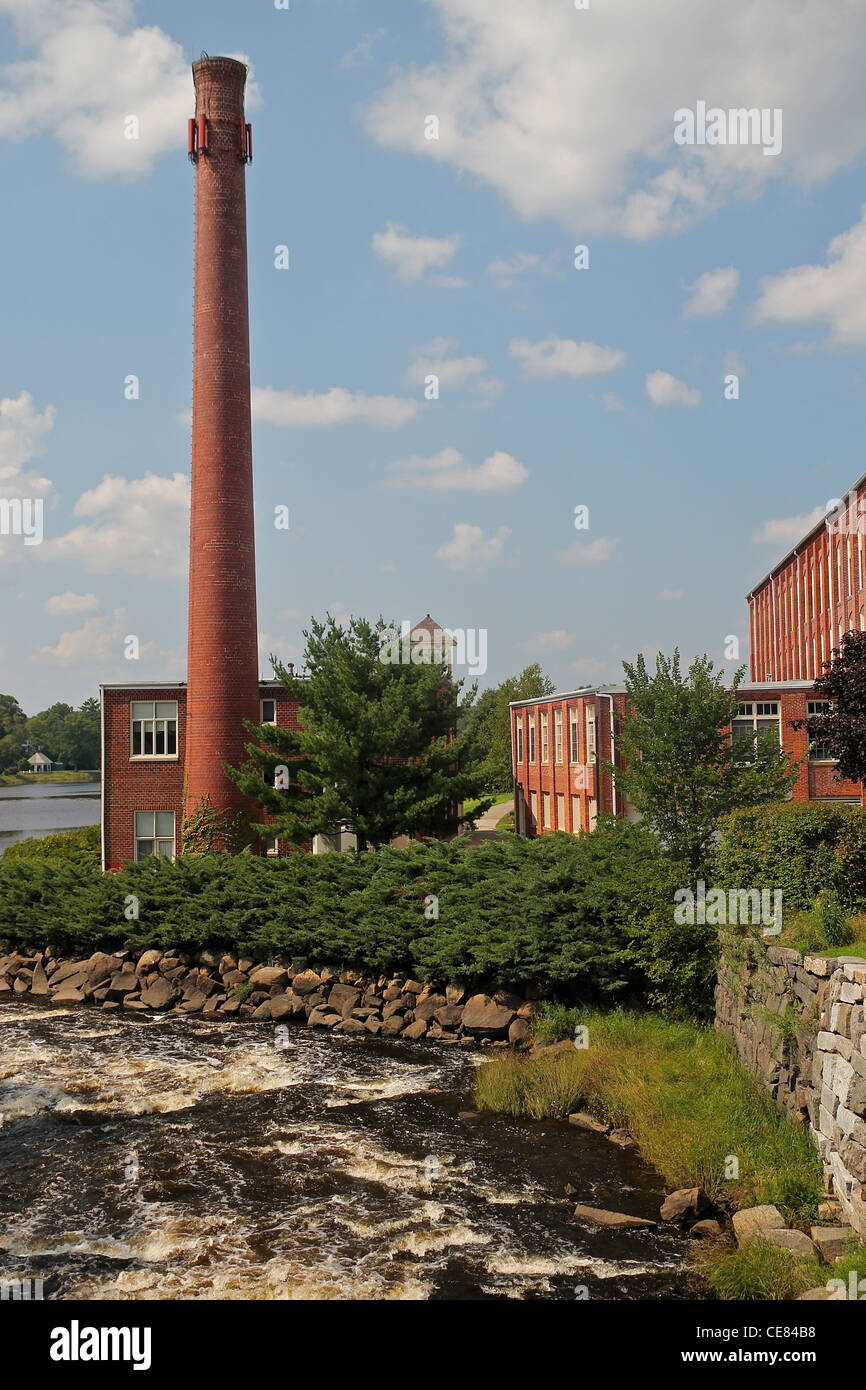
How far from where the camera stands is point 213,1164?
1341cm

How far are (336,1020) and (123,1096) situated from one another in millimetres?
5682

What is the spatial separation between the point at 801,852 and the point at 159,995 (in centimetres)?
1514

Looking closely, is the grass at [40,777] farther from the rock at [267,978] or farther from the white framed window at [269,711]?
the rock at [267,978]

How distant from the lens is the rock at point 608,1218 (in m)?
11.4

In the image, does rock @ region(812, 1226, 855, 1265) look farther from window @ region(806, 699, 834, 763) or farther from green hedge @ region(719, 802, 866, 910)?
window @ region(806, 699, 834, 763)

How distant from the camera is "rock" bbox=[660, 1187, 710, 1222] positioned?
11406mm

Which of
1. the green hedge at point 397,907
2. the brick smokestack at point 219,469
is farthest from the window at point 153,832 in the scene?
the green hedge at point 397,907

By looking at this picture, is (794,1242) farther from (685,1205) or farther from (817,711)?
(817,711)

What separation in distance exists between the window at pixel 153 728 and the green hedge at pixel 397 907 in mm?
7294

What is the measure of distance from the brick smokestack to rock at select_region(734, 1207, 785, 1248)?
2216 centimetres
